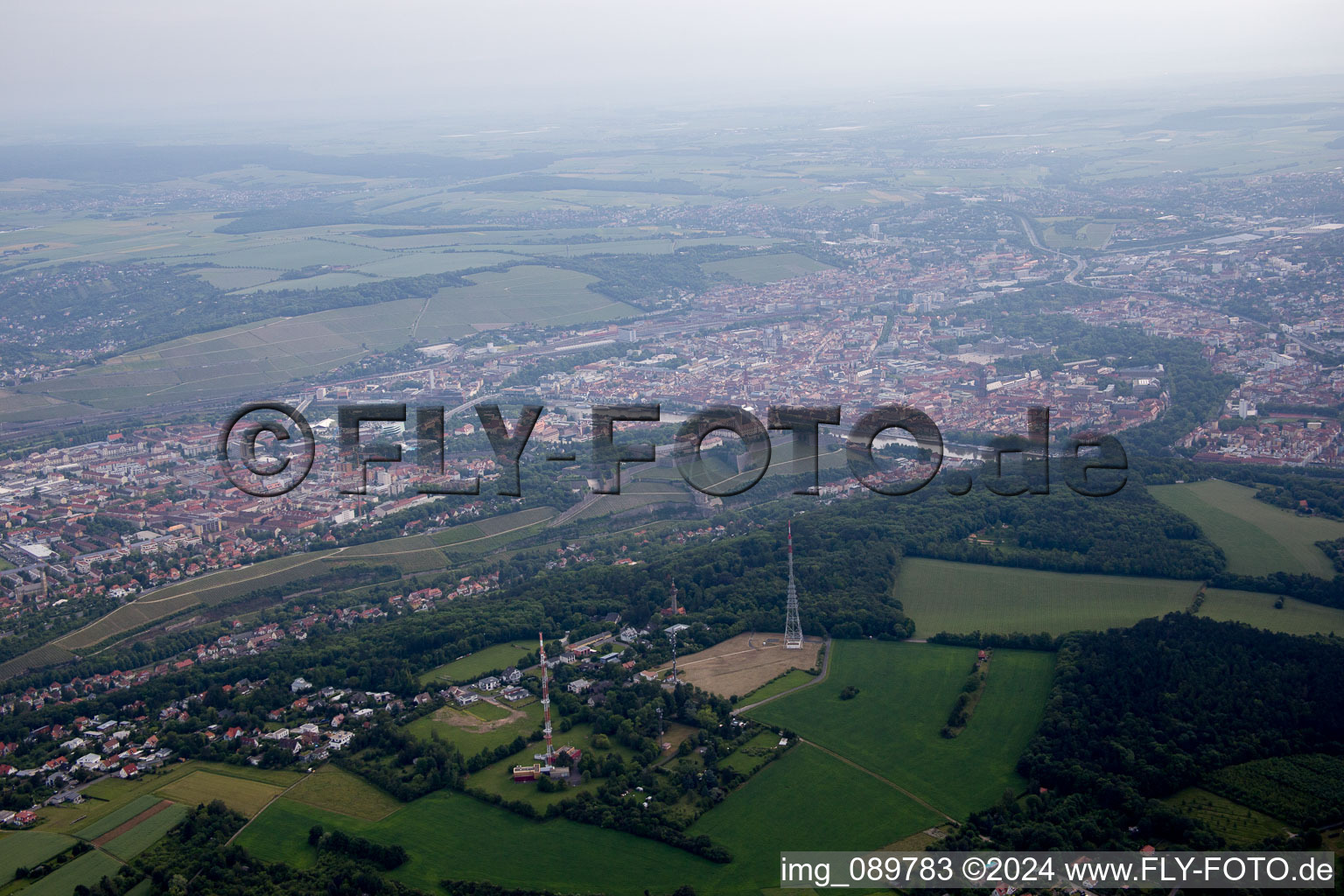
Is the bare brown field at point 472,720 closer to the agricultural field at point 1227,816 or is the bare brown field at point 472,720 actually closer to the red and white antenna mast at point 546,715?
the red and white antenna mast at point 546,715

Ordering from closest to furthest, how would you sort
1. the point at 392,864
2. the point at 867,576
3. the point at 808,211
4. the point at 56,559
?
the point at 392,864, the point at 867,576, the point at 56,559, the point at 808,211

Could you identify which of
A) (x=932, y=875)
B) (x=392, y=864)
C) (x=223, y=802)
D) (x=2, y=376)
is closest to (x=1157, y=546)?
(x=932, y=875)

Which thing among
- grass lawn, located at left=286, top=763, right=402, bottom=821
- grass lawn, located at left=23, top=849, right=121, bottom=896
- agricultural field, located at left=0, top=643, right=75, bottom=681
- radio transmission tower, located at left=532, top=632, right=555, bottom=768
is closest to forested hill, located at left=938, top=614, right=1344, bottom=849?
radio transmission tower, located at left=532, top=632, right=555, bottom=768

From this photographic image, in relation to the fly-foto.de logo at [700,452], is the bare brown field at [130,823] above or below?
below

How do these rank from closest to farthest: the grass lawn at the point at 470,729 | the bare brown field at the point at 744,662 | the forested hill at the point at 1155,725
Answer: the forested hill at the point at 1155,725 → the grass lawn at the point at 470,729 → the bare brown field at the point at 744,662

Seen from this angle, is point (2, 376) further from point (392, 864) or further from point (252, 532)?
point (392, 864)

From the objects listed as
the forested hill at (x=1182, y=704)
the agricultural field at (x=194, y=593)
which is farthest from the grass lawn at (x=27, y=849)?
the forested hill at (x=1182, y=704)

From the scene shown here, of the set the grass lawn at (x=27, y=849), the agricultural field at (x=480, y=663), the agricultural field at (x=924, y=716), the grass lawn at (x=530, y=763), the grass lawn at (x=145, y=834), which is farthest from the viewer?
the agricultural field at (x=480, y=663)
